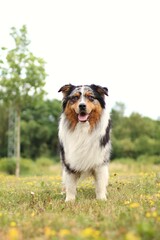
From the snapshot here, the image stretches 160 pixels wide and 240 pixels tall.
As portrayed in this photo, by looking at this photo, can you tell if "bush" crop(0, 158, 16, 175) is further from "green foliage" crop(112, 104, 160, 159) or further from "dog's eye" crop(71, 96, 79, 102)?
"dog's eye" crop(71, 96, 79, 102)

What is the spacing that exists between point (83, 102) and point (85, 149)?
3.07ft

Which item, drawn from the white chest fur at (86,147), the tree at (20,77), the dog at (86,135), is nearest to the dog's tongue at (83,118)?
the dog at (86,135)

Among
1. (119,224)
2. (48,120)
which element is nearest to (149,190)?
(119,224)

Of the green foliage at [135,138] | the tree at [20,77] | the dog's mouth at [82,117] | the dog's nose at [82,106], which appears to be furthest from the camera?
the green foliage at [135,138]

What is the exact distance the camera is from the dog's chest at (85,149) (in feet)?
23.7

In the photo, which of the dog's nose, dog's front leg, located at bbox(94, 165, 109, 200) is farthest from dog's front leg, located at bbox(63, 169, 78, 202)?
the dog's nose

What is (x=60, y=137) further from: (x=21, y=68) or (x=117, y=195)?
(x=21, y=68)

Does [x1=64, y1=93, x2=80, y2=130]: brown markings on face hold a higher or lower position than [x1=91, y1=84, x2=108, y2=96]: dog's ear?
Result: lower

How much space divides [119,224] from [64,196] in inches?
148

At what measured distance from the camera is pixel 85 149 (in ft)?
23.7

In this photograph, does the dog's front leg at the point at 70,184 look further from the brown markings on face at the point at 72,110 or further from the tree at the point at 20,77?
the tree at the point at 20,77

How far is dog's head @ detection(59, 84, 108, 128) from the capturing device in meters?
6.87

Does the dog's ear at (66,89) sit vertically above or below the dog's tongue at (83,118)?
above

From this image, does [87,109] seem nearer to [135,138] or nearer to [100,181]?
[100,181]
